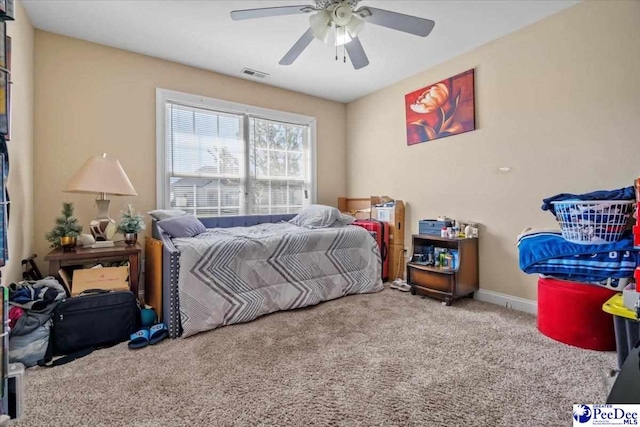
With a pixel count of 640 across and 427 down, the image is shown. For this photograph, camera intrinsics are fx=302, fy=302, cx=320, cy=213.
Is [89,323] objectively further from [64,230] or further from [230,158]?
[230,158]

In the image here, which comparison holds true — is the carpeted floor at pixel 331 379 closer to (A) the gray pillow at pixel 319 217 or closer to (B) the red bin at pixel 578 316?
(B) the red bin at pixel 578 316

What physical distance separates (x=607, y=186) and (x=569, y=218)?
902mm

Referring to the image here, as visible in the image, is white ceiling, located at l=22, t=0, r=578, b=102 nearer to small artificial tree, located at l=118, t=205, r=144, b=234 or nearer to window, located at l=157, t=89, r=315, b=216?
window, located at l=157, t=89, r=315, b=216

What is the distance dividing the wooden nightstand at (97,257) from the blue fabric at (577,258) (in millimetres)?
2682

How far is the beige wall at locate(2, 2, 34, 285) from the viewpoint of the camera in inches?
77.4

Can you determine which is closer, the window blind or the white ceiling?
the white ceiling

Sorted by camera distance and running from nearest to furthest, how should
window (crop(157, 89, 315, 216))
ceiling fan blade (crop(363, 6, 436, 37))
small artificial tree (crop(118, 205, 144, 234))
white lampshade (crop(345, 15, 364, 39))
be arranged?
ceiling fan blade (crop(363, 6, 436, 37)) < white lampshade (crop(345, 15, 364, 39)) < small artificial tree (crop(118, 205, 144, 234)) < window (crop(157, 89, 315, 216))

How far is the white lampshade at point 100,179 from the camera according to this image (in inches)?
90.4

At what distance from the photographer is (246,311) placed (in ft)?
7.84

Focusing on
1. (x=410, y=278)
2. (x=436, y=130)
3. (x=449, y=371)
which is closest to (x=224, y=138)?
(x=436, y=130)

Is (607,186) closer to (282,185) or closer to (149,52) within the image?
(282,185)

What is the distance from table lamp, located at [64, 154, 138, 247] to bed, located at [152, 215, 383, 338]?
38cm

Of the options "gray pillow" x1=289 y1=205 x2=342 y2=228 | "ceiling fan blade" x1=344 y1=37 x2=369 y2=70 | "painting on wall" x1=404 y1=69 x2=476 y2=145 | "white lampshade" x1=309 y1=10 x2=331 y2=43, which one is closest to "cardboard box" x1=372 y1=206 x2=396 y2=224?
"gray pillow" x1=289 y1=205 x2=342 y2=228

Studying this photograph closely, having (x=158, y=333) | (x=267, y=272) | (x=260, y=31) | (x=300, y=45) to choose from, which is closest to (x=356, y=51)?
(x=300, y=45)
